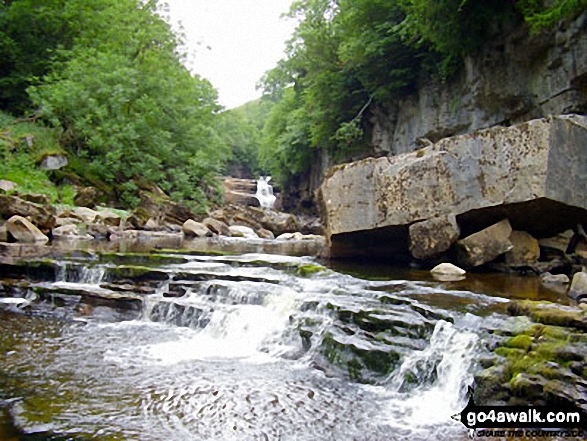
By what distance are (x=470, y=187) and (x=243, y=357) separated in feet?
16.8

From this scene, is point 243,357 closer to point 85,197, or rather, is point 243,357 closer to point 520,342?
point 520,342

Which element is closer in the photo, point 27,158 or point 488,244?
point 488,244

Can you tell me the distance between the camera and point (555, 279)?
7.47 meters

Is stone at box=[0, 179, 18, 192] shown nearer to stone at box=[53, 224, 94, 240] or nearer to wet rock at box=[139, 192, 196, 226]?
stone at box=[53, 224, 94, 240]

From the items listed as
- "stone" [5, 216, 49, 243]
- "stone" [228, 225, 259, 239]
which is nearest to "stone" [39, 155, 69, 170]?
"stone" [5, 216, 49, 243]

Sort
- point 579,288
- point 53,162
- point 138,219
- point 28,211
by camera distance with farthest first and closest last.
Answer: point 53,162, point 138,219, point 28,211, point 579,288

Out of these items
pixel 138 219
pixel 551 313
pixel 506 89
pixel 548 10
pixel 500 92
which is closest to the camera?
pixel 551 313

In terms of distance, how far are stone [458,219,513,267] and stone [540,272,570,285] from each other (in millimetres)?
832

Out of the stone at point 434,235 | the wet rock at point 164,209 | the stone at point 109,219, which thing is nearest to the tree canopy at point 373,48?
the stone at point 434,235

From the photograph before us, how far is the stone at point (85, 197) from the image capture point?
1825cm

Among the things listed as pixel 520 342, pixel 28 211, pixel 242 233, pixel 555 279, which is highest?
pixel 28 211

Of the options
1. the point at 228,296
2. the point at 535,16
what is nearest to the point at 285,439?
the point at 228,296

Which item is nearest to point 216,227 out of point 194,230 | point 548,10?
point 194,230

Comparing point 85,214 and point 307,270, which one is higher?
point 85,214
